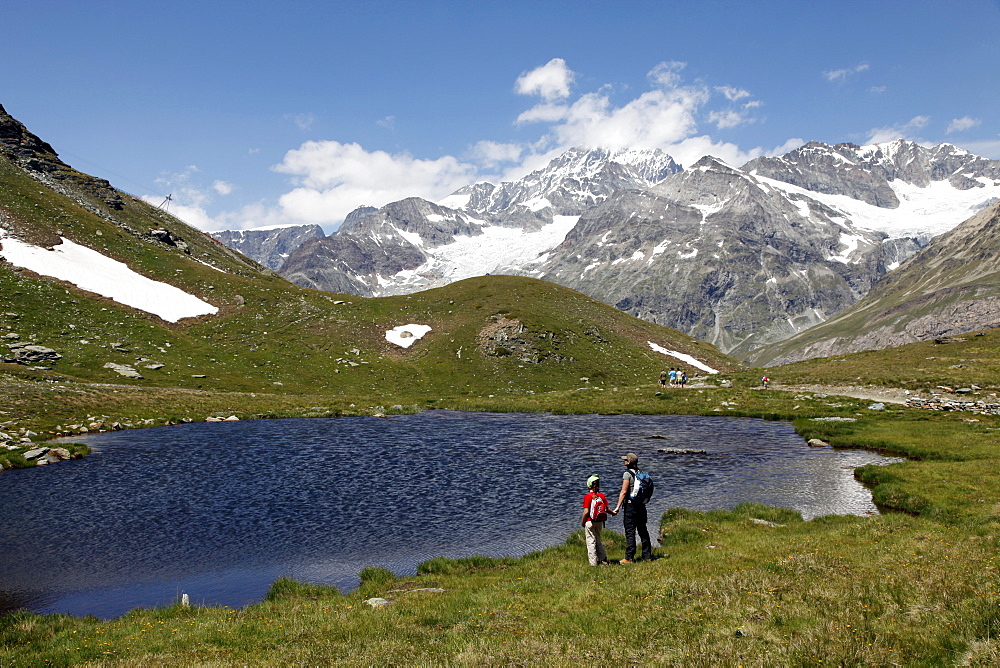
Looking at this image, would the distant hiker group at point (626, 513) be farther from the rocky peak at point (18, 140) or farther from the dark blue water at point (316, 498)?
the rocky peak at point (18, 140)

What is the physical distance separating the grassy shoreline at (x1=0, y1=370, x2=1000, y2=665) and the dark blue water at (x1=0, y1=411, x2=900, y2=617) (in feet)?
11.3

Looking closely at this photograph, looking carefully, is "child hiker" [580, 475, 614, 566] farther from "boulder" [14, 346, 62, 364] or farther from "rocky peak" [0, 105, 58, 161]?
"rocky peak" [0, 105, 58, 161]

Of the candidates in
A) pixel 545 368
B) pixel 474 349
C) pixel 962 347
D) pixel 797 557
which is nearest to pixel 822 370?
pixel 962 347

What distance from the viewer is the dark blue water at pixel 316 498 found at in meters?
21.6

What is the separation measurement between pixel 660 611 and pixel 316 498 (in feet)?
76.0

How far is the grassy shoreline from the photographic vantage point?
10891mm

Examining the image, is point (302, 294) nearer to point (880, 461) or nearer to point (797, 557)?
point (880, 461)

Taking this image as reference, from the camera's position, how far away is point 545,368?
90.9 m

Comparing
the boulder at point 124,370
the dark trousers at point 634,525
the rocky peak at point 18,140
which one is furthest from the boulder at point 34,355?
the rocky peak at point 18,140

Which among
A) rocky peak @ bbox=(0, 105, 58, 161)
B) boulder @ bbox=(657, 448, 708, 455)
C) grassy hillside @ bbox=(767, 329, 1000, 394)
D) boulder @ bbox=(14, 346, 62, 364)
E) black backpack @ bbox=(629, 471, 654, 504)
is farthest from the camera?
rocky peak @ bbox=(0, 105, 58, 161)

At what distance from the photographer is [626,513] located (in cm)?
2061

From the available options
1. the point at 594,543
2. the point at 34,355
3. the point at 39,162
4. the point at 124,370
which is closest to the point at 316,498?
the point at 594,543

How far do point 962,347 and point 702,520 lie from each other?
3907 inches

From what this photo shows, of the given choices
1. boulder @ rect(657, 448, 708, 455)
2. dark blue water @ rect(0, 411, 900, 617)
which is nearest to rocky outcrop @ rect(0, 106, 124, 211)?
dark blue water @ rect(0, 411, 900, 617)
